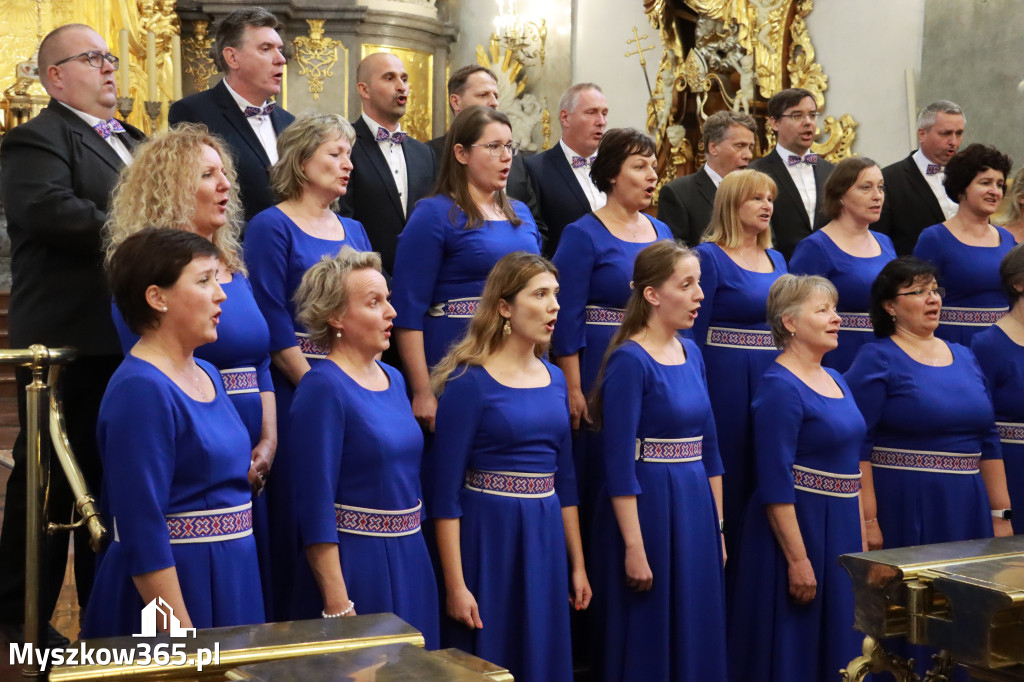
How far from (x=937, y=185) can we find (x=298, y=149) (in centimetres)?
321

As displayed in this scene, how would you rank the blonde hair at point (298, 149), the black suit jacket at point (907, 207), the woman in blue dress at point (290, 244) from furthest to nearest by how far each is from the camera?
the black suit jacket at point (907, 207) < the blonde hair at point (298, 149) < the woman in blue dress at point (290, 244)

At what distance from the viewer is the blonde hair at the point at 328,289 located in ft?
11.3

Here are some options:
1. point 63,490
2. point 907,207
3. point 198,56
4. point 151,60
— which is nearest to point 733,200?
point 907,207

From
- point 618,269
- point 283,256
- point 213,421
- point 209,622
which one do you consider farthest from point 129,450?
point 618,269

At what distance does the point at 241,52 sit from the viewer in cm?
458

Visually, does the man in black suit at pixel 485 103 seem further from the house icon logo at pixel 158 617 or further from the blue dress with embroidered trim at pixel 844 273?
the house icon logo at pixel 158 617

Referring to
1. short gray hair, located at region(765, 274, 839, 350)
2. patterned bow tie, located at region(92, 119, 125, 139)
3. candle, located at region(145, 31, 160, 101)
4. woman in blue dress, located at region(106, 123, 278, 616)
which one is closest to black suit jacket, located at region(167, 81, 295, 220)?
patterned bow tie, located at region(92, 119, 125, 139)

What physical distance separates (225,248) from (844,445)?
206cm

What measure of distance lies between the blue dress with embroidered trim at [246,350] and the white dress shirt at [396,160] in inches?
51.4

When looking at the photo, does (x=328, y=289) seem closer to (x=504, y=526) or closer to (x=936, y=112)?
(x=504, y=526)

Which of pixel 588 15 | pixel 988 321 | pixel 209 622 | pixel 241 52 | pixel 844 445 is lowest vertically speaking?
pixel 209 622

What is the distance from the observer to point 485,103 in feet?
17.4

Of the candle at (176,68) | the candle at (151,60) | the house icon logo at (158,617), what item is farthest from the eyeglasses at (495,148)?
the candle at (176,68)

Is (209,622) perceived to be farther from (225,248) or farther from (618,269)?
(618,269)
